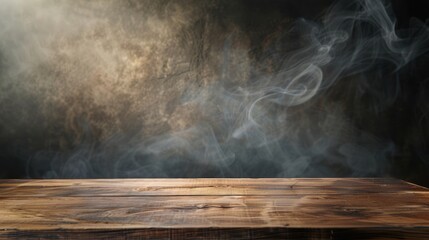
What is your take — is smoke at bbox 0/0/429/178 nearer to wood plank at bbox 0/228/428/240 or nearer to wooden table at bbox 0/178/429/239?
wooden table at bbox 0/178/429/239

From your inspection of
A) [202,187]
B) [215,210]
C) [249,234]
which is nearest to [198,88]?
[202,187]

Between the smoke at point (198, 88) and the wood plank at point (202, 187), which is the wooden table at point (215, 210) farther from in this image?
the smoke at point (198, 88)

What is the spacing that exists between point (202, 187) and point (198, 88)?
5.02 ft

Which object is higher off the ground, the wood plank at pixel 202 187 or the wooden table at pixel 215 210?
the wood plank at pixel 202 187

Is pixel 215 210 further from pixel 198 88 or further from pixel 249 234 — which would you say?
pixel 198 88

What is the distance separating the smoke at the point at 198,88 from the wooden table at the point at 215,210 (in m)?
1.31

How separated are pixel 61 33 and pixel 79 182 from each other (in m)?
1.76

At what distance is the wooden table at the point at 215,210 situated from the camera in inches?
41.6

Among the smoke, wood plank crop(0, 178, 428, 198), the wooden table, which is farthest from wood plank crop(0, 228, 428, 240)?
the smoke

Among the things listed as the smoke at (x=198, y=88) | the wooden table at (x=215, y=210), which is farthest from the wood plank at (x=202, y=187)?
the smoke at (x=198, y=88)

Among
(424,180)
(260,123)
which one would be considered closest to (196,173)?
(260,123)

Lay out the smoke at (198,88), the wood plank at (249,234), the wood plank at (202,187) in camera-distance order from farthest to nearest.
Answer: the smoke at (198,88) < the wood plank at (202,187) < the wood plank at (249,234)

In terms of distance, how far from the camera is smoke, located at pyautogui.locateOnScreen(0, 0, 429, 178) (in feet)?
10.1

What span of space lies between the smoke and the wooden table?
1.31 metres
